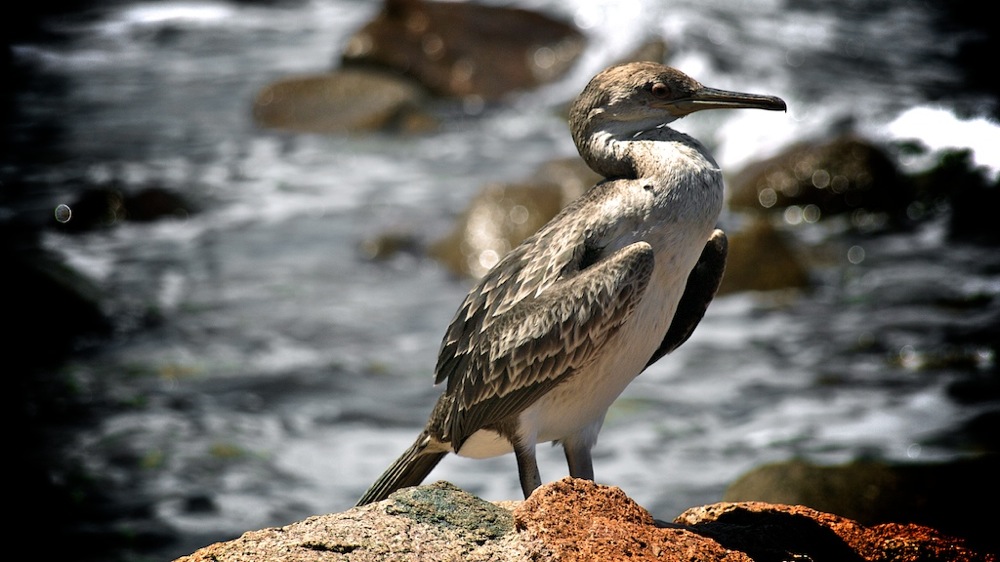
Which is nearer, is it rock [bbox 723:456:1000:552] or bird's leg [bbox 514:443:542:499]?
bird's leg [bbox 514:443:542:499]

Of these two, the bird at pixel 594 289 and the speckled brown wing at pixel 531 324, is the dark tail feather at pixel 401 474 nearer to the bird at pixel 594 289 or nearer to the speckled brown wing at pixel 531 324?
the bird at pixel 594 289

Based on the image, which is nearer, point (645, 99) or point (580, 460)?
point (645, 99)

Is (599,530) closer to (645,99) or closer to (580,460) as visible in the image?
(580,460)

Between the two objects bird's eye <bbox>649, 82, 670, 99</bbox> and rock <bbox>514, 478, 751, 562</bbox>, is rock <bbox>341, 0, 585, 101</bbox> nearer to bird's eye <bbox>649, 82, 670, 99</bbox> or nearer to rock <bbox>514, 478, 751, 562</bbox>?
bird's eye <bbox>649, 82, 670, 99</bbox>

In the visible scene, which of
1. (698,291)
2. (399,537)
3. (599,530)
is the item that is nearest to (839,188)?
(698,291)

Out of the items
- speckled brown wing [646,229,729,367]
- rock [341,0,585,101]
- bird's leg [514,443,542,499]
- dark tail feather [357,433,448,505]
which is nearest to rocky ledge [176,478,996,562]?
bird's leg [514,443,542,499]

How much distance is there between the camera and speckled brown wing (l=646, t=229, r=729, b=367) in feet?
17.7

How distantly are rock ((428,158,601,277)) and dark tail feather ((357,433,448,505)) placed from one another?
662 centimetres

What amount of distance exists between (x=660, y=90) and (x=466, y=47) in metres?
13.6

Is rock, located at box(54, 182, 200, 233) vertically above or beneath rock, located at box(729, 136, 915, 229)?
above

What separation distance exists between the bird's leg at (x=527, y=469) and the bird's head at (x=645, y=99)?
150 cm

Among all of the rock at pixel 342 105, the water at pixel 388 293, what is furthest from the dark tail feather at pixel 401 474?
the rock at pixel 342 105

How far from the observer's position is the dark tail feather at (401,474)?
17.5ft

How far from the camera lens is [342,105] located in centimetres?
1694
